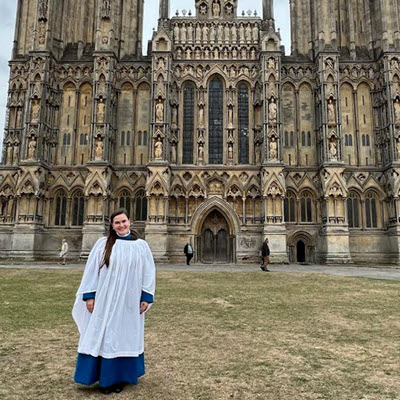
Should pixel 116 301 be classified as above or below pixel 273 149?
below

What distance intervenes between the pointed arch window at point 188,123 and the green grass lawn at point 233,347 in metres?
21.6

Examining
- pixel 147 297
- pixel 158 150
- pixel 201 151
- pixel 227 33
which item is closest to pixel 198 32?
pixel 227 33

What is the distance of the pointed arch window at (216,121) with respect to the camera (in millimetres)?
32031

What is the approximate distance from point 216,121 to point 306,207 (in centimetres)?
1090

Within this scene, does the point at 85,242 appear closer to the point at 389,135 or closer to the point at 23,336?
the point at 23,336

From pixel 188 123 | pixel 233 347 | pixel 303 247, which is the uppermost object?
pixel 188 123

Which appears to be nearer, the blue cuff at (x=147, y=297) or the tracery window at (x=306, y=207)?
the blue cuff at (x=147, y=297)

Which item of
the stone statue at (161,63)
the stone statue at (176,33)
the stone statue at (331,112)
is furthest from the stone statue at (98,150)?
the stone statue at (331,112)

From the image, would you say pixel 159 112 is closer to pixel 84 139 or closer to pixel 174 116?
pixel 174 116

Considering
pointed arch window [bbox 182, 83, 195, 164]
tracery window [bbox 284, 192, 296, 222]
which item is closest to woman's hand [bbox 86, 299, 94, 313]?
pointed arch window [bbox 182, 83, 195, 164]

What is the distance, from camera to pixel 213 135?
3231cm

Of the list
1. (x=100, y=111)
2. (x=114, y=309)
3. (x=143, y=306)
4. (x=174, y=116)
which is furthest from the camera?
(x=174, y=116)

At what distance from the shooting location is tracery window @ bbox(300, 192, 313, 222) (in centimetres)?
3125

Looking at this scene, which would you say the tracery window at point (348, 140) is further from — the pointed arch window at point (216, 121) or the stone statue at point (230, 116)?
the pointed arch window at point (216, 121)
